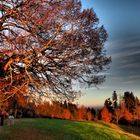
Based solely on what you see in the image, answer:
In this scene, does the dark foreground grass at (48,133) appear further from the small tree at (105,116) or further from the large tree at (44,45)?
the small tree at (105,116)

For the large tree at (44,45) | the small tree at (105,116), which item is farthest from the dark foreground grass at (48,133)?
the small tree at (105,116)

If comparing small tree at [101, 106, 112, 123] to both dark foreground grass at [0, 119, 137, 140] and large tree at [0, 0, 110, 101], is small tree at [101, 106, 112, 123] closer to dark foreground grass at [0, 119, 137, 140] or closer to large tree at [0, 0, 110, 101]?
dark foreground grass at [0, 119, 137, 140]

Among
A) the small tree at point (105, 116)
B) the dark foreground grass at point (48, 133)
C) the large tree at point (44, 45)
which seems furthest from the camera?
the small tree at point (105, 116)

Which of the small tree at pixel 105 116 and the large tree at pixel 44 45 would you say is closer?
the large tree at pixel 44 45

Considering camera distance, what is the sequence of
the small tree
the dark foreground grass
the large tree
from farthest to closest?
the small tree < the dark foreground grass < the large tree

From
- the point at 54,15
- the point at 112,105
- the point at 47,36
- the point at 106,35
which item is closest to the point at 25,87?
the point at 47,36

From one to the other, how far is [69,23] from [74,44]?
1.17 metres

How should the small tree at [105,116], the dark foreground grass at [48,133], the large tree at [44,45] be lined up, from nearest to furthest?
the large tree at [44,45] < the dark foreground grass at [48,133] < the small tree at [105,116]

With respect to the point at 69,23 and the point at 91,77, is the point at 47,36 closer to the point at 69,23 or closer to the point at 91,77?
the point at 69,23

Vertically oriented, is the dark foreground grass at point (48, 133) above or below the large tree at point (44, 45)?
below

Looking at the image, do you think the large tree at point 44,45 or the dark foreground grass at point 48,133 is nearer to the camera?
the large tree at point 44,45

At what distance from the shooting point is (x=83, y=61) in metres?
19.7

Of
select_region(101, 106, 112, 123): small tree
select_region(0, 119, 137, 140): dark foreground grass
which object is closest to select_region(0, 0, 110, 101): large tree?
select_region(0, 119, 137, 140): dark foreground grass

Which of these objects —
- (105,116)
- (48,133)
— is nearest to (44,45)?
(48,133)
